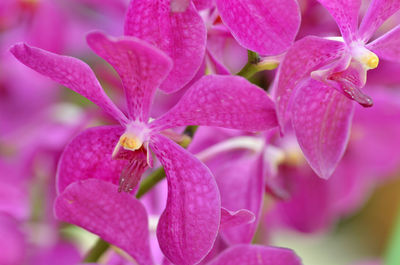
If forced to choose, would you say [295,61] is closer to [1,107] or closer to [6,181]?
[6,181]

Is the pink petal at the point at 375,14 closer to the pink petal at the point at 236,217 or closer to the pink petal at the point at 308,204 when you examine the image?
the pink petal at the point at 236,217

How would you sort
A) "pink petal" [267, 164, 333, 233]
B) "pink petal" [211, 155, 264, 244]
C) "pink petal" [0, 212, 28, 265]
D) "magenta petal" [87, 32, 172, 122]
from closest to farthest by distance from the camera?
"magenta petal" [87, 32, 172, 122], "pink petal" [211, 155, 264, 244], "pink petal" [0, 212, 28, 265], "pink petal" [267, 164, 333, 233]

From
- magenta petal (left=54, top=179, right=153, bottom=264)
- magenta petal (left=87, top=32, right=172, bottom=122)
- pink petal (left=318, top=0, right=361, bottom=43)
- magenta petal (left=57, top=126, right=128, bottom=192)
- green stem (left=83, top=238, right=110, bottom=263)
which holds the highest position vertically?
pink petal (left=318, top=0, right=361, bottom=43)

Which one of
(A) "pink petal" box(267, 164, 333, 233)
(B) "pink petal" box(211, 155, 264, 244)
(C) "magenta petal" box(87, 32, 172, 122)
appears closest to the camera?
(C) "magenta petal" box(87, 32, 172, 122)

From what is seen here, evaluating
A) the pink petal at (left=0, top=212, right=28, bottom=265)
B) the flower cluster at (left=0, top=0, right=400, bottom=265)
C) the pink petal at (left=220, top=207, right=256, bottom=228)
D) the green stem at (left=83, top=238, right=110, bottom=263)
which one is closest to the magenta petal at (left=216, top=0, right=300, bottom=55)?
the flower cluster at (left=0, top=0, right=400, bottom=265)

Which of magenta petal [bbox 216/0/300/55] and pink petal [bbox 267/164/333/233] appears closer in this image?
magenta petal [bbox 216/0/300/55]

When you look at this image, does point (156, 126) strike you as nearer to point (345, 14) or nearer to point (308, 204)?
point (345, 14)

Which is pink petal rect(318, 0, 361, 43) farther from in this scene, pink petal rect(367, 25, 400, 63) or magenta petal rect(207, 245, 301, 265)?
magenta petal rect(207, 245, 301, 265)

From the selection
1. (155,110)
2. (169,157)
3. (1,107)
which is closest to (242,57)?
(155,110)
